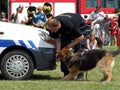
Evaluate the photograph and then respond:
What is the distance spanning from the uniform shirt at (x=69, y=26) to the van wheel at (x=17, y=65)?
30.4 inches

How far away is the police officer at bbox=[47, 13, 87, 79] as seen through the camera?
374 inches

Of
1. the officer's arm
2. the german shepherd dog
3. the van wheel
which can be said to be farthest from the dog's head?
the van wheel

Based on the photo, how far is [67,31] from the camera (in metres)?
9.63

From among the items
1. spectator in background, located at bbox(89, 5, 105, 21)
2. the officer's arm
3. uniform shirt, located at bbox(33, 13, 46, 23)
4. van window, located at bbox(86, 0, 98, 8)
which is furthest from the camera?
van window, located at bbox(86, 0, 98, 8)

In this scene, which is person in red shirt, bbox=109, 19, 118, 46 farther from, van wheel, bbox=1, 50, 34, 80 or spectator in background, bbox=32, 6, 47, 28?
van wheel, bbox=1, 50, 34, 80

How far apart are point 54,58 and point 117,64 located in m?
3.71

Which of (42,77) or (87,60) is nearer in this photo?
(87,60)

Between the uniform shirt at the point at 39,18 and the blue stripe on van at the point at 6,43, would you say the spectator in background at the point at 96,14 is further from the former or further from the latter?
the blue stripe on van at the point at 6,43

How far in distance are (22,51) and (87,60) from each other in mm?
1392

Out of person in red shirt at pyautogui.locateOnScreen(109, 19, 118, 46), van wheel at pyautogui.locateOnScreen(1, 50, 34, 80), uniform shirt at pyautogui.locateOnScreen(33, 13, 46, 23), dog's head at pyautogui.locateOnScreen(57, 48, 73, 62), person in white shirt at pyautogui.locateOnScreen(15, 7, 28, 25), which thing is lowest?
person in red shirt at pyautogui.locateOnScreen(109, 19, 118, 46)

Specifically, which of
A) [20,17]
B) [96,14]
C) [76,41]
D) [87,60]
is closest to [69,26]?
[76,41]

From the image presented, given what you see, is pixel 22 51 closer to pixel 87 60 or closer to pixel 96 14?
pixel 87 60

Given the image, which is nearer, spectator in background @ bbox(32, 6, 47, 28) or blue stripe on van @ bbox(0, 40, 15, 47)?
blue stripe on van @ bbox(0, 40, 15, 47)

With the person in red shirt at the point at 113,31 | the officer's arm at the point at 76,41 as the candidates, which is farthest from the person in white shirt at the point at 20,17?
the person in red shirt at the point at 113,31
